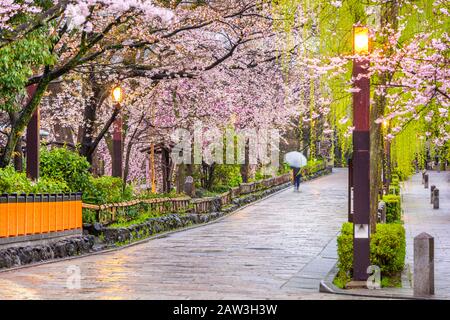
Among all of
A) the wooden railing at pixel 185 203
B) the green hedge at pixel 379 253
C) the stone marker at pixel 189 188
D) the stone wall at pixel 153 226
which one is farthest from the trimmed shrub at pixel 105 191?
the green hedge at pixel 379 253

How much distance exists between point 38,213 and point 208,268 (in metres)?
4.64

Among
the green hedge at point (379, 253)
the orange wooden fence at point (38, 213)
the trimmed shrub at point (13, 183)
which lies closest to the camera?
the green hedge at point (379, 253)

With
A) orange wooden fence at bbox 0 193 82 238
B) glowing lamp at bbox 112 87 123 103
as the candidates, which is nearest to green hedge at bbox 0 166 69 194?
orange wooden fence at bbox 0 193 82 238

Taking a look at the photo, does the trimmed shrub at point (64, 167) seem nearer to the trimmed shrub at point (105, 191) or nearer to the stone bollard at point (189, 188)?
the trimmed shrub at point (105, 191)

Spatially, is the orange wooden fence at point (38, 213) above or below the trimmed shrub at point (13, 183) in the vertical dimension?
below

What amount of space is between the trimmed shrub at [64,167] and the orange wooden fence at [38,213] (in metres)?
1.20

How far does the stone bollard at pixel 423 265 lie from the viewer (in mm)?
13523

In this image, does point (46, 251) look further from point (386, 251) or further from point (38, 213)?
point (386, 251)

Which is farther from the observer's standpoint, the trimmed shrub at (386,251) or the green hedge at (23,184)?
the green hedge at (23,184)

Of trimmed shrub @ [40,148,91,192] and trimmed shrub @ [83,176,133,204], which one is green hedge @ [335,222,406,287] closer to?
trimmed shrub @ [40,148,91,192]

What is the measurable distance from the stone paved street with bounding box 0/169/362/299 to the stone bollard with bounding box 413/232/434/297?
138 centimetres

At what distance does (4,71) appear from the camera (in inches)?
772

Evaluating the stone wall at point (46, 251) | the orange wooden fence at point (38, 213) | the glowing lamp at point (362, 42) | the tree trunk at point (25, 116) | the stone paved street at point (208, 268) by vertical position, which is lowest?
the stone paved street at point (208, 268)

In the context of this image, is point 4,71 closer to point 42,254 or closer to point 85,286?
point 42,254
